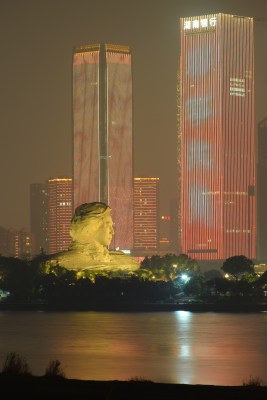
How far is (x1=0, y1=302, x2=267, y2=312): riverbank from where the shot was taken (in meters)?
138

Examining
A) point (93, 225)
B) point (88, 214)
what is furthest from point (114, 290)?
point (88, 214)

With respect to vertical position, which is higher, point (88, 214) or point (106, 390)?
point (88, 214)

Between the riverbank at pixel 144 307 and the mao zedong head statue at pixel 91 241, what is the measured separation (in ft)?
25.9

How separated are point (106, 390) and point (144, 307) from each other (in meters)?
102

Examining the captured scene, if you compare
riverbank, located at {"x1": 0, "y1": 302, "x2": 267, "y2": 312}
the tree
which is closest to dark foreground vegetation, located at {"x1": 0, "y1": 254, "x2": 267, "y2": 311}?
riverbank, located at {"x1": 0, "y1": 302, "x2": 267, "y2": 312}

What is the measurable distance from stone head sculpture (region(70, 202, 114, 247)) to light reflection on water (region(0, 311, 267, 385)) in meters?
17.1

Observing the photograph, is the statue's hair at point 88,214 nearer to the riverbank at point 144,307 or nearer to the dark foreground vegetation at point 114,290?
the dark foreground vegetation at point 114,290

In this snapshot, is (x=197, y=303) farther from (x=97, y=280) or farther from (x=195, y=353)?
(x=195, y=353)

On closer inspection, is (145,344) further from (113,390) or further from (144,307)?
(144,307)

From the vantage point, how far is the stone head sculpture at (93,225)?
147 metres

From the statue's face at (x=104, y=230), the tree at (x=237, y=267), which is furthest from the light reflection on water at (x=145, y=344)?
the tree at (x=237, y=267)

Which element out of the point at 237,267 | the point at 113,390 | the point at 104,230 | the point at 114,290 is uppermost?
the point at 104,230

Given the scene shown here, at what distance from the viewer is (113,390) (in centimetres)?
3919

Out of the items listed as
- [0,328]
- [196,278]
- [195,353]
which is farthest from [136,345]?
[196,278]
